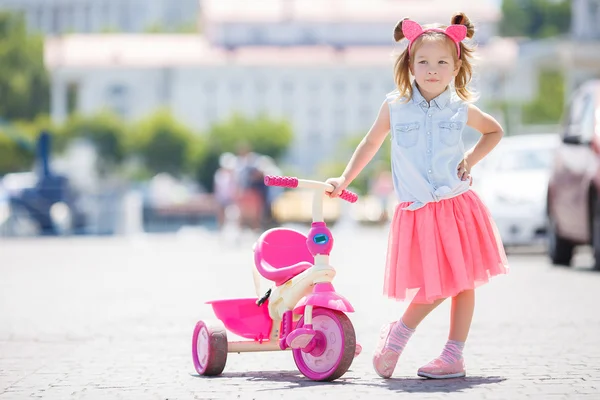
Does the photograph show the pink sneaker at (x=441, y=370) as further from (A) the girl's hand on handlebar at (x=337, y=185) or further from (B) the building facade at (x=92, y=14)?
(B) the building facade at (x=92, y=14)

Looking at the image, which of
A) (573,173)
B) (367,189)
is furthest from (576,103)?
(367,189)

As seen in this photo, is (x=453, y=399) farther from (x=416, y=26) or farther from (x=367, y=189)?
Answer: (x=367, y=189)

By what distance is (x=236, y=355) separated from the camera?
25.5 feet

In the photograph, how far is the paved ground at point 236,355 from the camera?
604cm

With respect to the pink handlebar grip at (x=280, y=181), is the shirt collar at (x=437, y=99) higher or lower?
higher

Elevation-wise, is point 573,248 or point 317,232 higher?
point 317,232

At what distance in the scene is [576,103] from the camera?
50.2 feet

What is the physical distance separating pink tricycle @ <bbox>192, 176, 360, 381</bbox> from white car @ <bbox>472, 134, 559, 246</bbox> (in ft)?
39.1

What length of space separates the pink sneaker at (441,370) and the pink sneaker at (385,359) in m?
0.12

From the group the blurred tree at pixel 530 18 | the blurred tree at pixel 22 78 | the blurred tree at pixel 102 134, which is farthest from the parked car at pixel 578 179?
the blurred tree at pixel 530 18

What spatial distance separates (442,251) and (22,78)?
121068 mm

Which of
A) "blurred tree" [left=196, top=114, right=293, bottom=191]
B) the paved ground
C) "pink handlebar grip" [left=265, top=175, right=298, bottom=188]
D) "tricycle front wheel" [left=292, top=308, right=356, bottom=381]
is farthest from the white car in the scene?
"blurred tree" [left=196, top=114, right=293, bottom=191]

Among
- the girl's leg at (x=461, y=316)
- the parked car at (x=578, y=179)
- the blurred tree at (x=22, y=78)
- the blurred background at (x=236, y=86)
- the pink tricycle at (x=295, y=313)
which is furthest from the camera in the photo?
the blurred tree at (x=22, y=78)

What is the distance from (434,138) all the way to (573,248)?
10.1 m
